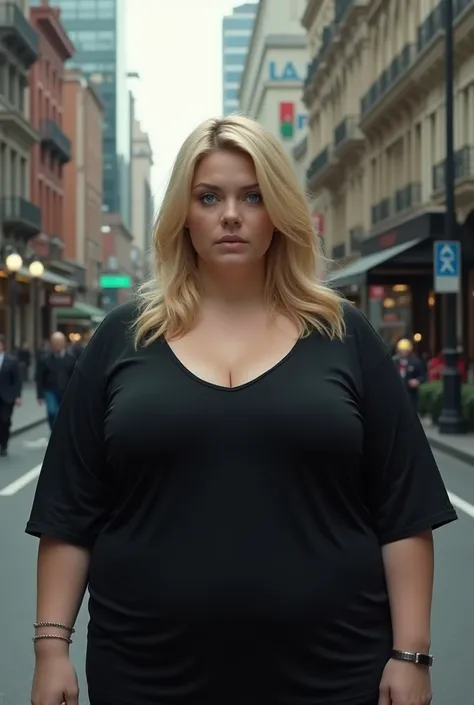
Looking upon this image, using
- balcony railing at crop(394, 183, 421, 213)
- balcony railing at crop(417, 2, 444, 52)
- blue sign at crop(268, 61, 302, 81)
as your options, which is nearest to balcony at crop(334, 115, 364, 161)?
balcony railing at crop(394, 183, 421, 213)

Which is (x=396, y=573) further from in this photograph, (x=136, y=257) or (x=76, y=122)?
(x=136, y=257)

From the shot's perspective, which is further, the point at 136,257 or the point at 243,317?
the point at 136,257

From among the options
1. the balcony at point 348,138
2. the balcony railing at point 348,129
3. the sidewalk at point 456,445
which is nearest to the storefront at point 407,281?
the sidewalk at point 456,445

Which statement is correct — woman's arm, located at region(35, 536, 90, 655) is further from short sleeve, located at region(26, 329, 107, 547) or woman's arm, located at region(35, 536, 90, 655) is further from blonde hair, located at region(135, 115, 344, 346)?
blonde hair, located at region(135, 115, 344, 346)

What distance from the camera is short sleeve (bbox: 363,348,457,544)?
A: 246 centimetres

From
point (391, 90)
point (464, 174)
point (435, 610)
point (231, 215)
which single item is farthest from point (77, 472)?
point (391, 90)

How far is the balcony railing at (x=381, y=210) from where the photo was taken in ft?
146

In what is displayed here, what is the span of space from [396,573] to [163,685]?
489mm

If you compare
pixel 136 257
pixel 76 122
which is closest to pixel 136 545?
pixel 76 122

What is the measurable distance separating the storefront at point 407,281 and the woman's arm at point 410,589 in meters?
21.1

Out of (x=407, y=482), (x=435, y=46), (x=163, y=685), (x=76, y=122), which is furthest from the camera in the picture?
(x=76, y=122)

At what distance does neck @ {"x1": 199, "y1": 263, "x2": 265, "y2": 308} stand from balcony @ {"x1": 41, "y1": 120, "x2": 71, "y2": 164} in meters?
62.2

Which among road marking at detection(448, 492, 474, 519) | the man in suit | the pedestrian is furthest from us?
the pedestrian

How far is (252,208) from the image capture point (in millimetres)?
2523
